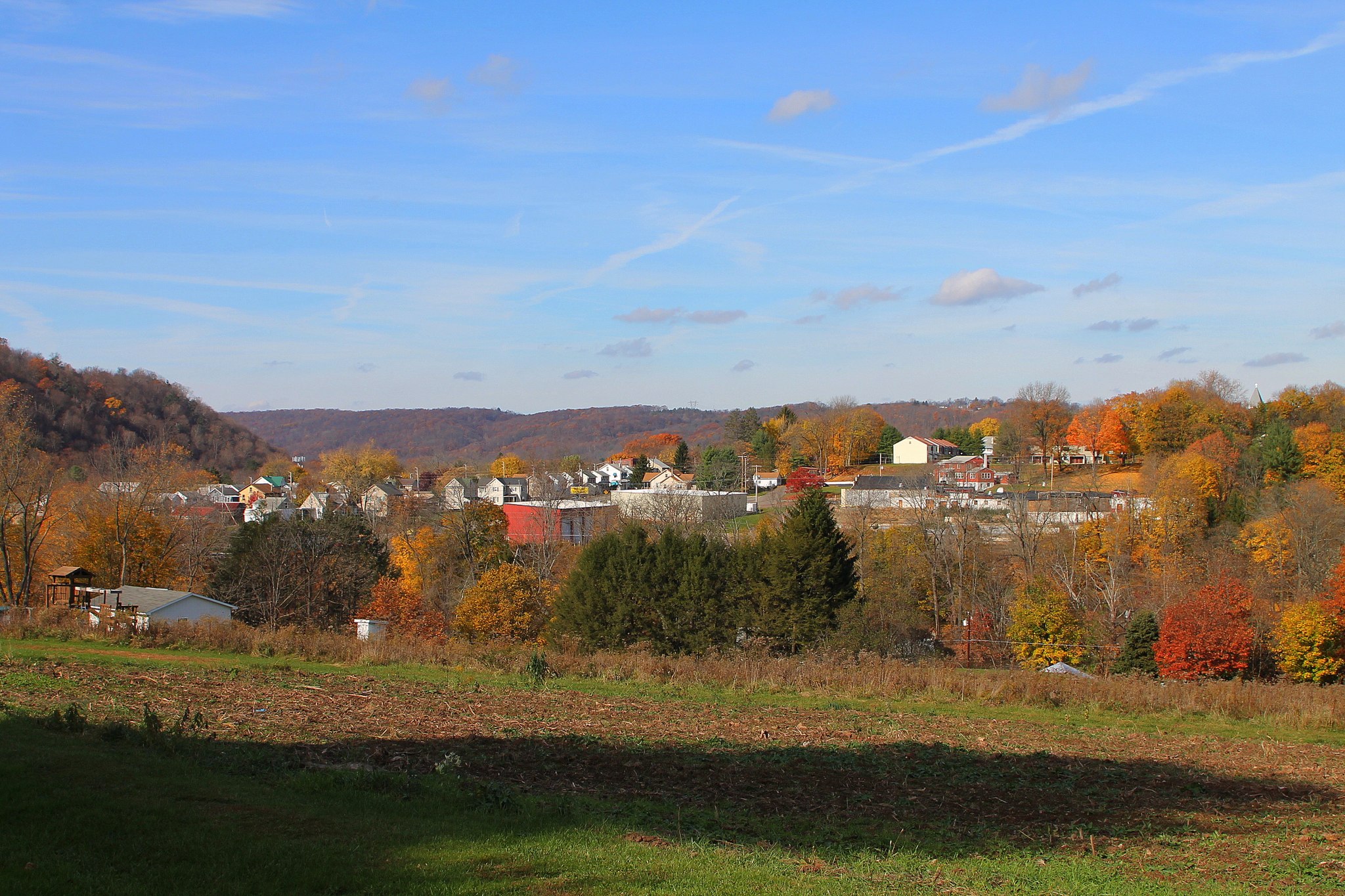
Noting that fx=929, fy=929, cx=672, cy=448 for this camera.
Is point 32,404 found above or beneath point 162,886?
above

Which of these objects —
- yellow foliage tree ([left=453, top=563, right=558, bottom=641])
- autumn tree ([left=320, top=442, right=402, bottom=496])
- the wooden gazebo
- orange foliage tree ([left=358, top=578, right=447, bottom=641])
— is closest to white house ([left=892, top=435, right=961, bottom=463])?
autumn tree ([left=320, top=442, right=402, bottom=496])

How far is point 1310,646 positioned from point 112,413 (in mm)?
120685

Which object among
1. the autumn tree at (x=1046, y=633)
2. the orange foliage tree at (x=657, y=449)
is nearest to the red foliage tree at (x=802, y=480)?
the orange foliage tree at (x=657, y=449)

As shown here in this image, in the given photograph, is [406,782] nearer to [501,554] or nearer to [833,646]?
[833,646]

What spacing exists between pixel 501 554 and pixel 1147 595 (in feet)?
129

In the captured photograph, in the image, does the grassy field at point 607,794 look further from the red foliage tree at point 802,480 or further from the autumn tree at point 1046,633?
the red foliage tree at point 802,480

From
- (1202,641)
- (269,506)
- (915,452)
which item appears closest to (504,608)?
(1202,641)

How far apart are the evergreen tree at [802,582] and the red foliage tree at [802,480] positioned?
63.8 m

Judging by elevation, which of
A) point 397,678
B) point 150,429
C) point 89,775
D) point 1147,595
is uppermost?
point 150,429

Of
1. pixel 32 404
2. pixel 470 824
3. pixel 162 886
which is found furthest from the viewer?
pixel 32 404

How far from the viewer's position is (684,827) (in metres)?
8.77

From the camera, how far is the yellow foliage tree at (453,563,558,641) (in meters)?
44.9

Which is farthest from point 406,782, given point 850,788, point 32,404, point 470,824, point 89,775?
point 32,404

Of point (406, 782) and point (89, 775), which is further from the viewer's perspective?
point (406, 782)
